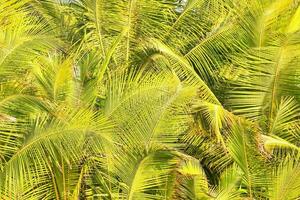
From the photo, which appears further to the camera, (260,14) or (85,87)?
(260,14)

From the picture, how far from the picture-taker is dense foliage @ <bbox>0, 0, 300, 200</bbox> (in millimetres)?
7855

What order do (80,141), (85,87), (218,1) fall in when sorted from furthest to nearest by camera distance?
(218,1)
(85,87)
(80,141)

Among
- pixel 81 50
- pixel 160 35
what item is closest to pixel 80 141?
pixel 81 50

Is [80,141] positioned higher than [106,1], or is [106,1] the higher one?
[106,1]

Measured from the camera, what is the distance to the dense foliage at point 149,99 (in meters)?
7.86

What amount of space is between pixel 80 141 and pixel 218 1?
3767 millimetres

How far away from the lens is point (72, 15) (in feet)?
34.4

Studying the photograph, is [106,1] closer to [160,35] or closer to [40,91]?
[160,35]

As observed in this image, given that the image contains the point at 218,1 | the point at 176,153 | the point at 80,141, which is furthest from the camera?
the point at 218,1

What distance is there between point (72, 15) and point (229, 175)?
132 inches

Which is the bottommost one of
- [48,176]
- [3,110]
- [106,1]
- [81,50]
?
[48,176]

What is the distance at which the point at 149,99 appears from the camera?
27.1ft

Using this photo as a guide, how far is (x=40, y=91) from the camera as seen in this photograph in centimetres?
834

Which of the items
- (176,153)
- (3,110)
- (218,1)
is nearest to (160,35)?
(218,1)
